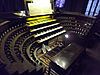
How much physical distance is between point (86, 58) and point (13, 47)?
12.5 feet

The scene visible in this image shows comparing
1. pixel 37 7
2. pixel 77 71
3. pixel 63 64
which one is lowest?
pixel 77 71

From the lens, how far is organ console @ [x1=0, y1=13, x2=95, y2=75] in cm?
444

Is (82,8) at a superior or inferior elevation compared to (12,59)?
superior

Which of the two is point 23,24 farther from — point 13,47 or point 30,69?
point 30,69

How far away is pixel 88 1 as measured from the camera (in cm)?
1371

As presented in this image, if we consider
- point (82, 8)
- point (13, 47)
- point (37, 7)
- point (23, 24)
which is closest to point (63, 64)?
point (13, 47)

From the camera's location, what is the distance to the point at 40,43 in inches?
251

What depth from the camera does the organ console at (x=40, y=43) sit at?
444cm

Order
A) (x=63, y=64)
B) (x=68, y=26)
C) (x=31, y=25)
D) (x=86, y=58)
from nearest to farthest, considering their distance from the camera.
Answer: (x=63, y=64) < (x=86, y=58) < (x=31, y=25) < (x=68, y=26)

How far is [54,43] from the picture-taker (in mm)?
7445

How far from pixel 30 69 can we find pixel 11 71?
0.67m

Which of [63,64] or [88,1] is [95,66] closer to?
[63,64]

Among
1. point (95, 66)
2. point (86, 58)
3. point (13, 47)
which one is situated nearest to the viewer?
point (13, 47)

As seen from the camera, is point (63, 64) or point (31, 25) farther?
point (31, 25)
